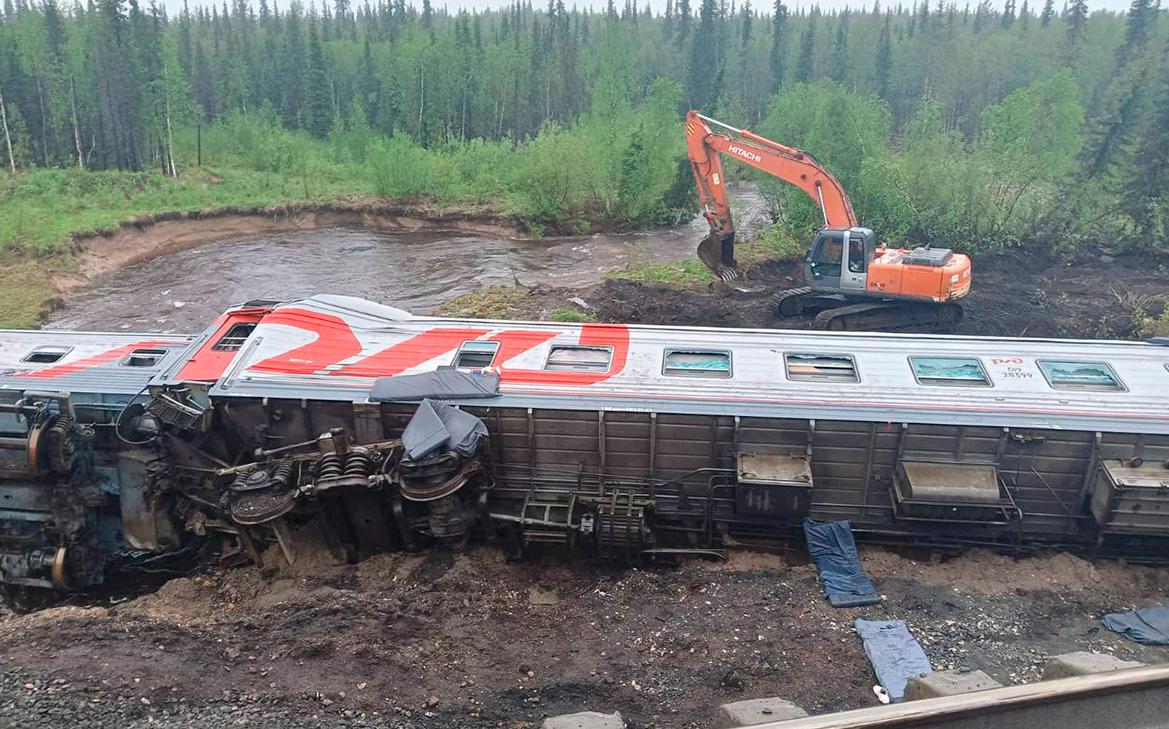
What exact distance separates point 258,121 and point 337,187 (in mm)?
16023

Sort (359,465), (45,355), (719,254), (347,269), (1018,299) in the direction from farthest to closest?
Result: (347,269) → (719,254) → (1018,299) → (45,355) → (359,465)

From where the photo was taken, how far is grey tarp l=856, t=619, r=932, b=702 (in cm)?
823

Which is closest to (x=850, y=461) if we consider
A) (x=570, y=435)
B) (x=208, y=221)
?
(x=570, y=435)

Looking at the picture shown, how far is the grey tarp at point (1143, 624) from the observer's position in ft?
29.7

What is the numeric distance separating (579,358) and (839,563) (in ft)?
15.8

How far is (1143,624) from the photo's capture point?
9328 millimetres

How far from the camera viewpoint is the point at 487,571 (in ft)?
35.9

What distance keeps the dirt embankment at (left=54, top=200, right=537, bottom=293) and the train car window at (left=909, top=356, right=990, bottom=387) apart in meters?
30.5

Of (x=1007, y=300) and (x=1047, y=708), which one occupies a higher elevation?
(x=1047, y=708)

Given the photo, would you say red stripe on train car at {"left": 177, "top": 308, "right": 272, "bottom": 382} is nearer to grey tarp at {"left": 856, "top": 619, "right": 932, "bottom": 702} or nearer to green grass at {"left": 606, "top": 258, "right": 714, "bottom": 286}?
grey tarp at {"left": 856, "top": 619, "right": 932, "bottom": 702}

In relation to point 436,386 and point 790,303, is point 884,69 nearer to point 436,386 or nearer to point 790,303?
point 790,303

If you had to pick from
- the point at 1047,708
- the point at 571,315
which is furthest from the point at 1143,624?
the point at 571,315

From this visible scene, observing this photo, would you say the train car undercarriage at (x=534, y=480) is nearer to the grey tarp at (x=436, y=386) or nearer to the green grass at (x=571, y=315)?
the grey tarp at (x=436, y=386)

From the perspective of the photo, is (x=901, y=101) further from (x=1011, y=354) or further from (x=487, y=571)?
(x=487, y=571)
